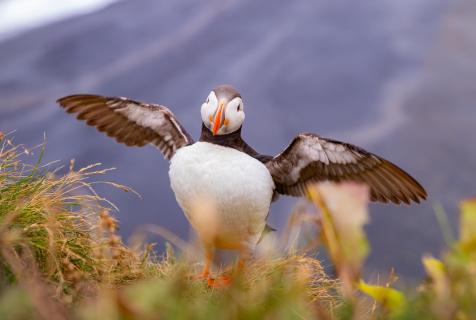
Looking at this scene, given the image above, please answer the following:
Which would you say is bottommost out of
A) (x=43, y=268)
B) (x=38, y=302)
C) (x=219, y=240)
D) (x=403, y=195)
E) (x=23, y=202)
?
(x=38, y=302)

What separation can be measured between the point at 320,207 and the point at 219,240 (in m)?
3.44

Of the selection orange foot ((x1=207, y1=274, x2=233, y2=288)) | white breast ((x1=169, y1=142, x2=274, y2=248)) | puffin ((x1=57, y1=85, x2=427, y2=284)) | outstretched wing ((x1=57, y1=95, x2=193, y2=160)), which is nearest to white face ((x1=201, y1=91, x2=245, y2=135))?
puffin ((x1=57, y1=85, x2=427, y2=284))

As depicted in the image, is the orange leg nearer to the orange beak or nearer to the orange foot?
the orange foot

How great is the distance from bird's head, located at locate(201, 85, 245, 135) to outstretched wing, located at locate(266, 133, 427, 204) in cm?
54

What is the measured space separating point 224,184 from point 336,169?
3.18 ft

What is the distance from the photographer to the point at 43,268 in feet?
10.9

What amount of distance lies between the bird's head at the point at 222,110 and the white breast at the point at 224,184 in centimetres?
19

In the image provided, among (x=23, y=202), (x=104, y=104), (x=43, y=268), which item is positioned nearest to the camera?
(x=43, y=268)

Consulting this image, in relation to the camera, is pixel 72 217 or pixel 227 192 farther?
pixel 227 192

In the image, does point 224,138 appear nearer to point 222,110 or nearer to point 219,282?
point 222,110

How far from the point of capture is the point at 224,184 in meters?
4.19

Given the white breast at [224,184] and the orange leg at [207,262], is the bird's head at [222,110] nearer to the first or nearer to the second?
the white breast at [224,184]

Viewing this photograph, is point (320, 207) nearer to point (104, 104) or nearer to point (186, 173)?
point (186, 173)

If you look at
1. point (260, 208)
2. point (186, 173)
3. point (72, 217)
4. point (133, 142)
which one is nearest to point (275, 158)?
point (260, 208)
